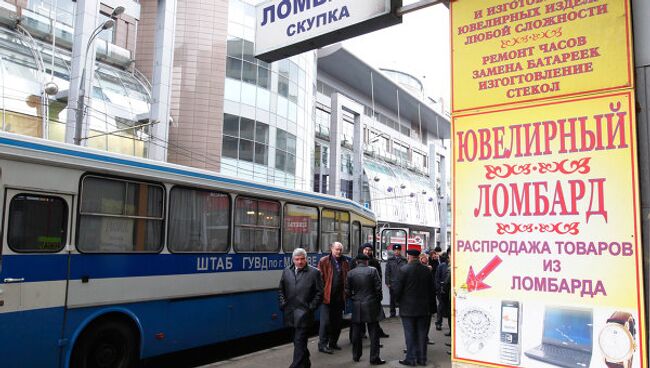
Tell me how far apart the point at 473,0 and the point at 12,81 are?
20.5m

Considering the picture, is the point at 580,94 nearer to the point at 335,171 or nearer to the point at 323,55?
the point at 335,171

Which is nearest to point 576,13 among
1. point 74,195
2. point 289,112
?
point 74,195

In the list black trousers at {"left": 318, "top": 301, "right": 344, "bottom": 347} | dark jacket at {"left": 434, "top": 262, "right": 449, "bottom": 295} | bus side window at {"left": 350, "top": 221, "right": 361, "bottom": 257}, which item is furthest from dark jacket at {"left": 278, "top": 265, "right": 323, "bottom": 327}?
bus side window at {"left": 350, "top": 221, "right": 361, "bottom": 257}

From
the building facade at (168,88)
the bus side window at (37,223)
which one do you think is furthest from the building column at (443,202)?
the bus side window at (37,223)

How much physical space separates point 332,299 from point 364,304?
88 cm

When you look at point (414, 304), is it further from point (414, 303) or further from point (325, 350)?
point (325, 350)

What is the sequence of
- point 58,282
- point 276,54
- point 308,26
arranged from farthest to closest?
point 58,282, point 276,54, point 308,26

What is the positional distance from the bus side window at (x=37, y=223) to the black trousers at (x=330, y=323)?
4223mm

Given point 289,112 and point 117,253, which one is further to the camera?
point 289,112

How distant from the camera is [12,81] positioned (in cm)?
2003

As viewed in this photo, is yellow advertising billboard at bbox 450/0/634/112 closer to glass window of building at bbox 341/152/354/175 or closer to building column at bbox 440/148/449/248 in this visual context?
glass window of building at bbox 341/152/354/175

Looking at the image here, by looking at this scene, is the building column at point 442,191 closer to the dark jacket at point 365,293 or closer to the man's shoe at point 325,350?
the man's shoe at point 325,350

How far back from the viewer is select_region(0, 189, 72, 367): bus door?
5.73 meters

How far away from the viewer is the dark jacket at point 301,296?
6793 mm
